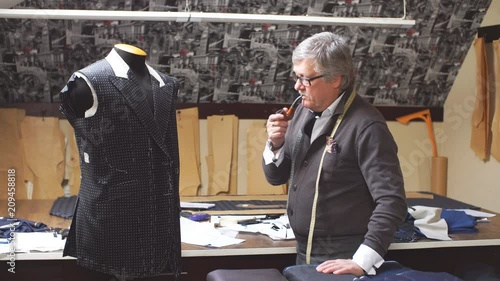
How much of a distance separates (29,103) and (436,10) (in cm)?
288

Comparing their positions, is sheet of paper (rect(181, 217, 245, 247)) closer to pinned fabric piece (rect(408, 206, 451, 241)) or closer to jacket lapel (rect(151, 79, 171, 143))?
jacket lapel (rect(151, 79, 171, 143))

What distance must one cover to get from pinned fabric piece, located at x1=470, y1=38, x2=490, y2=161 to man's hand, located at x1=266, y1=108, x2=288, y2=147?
226 centimetres

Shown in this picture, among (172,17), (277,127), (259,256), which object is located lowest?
(259,256)

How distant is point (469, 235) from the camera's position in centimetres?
282

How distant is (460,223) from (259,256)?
1022 millimetres

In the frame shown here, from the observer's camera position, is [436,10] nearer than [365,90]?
Yes

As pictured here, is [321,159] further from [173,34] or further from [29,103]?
[29,103]

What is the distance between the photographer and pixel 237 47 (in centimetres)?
411

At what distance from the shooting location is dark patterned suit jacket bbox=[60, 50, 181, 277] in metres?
2.04

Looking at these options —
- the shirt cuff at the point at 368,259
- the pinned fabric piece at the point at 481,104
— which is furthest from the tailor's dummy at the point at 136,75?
the pinned fabric piece at the point at 481,104

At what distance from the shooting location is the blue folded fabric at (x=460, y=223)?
2.89m

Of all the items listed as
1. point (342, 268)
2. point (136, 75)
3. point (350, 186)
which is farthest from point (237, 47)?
point (342, 268)

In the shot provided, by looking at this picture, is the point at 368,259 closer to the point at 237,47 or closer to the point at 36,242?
the point at 36,242

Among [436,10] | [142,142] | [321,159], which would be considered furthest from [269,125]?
[436,10]
